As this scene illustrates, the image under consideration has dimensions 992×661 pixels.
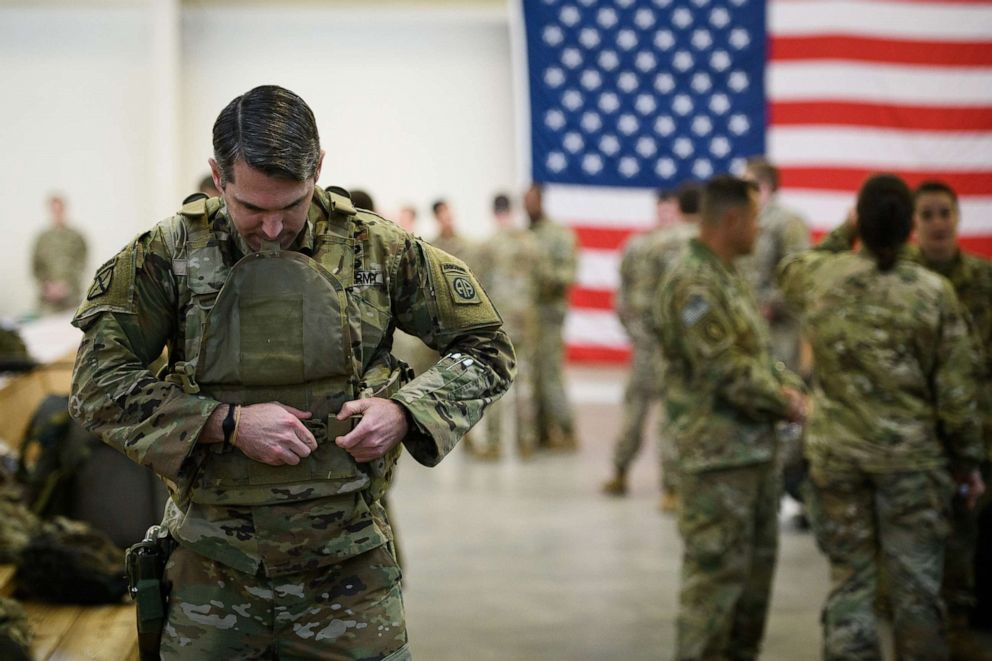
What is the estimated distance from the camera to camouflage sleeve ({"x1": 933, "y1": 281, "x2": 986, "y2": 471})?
3.80 m

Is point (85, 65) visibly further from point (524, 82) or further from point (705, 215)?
point (705, 215)

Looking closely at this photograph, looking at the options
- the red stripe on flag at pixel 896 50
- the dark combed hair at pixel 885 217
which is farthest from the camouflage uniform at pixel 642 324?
the red stripe on flag at pixel 896 50

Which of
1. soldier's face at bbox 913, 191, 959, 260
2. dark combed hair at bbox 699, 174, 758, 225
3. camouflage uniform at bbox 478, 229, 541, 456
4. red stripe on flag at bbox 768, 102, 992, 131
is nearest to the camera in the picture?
dark combed hair at bbox 699, 174, 758, 225

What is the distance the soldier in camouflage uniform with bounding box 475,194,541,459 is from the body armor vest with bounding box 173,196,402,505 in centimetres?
643

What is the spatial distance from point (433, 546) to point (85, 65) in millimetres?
9838

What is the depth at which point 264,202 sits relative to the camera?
2111mm

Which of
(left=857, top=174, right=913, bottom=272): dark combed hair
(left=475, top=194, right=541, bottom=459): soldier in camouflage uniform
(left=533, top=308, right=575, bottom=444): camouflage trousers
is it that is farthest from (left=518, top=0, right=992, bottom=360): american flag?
(left=857, top=174, right=913, bottom=272): dark combed hair

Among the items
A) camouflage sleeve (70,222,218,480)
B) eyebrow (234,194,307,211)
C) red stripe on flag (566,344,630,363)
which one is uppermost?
eyebrow (234,194,307,211)

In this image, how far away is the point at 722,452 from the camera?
13.3ft

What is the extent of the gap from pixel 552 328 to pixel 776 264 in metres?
2.11

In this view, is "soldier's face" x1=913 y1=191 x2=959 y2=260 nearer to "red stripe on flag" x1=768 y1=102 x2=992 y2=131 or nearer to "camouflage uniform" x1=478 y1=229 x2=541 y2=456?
"camouflage uniform" x1=478 y1=229 x2=541 y2=456

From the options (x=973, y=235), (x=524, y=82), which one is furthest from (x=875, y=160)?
(x=524, y=82)

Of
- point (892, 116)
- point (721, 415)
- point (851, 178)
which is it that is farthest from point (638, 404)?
point (892, 116)

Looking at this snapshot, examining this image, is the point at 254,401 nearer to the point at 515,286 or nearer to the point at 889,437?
the point at 889,437
